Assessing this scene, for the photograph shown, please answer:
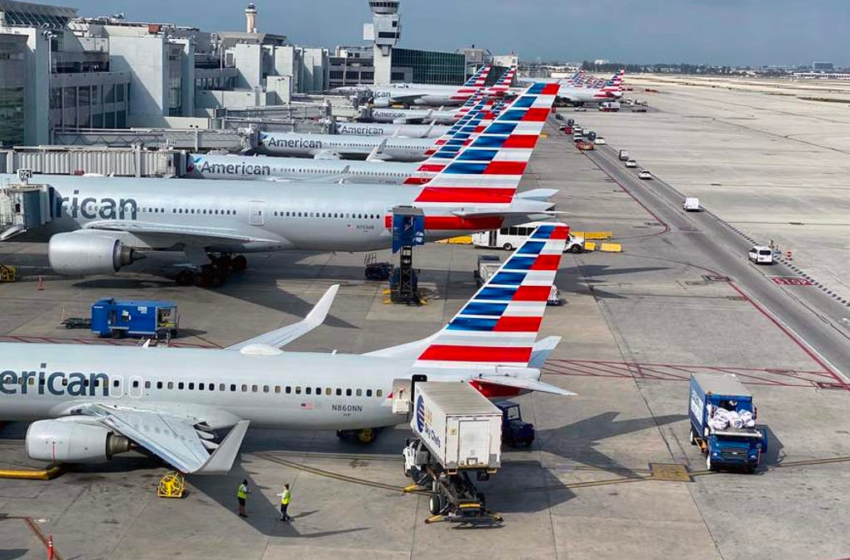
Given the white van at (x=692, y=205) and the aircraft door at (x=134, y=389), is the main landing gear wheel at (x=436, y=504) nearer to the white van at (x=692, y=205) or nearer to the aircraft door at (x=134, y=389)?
the aircraft door at (x=134, y=389)

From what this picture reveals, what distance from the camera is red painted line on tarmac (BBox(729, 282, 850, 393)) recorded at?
43375 mm

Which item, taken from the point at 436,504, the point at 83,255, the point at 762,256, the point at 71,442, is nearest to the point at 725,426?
the point at 436,504

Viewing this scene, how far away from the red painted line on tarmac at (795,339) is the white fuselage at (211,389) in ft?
66.5

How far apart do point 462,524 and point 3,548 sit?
37.2 ft

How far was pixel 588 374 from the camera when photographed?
42094mm

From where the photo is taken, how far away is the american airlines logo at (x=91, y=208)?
180 feet

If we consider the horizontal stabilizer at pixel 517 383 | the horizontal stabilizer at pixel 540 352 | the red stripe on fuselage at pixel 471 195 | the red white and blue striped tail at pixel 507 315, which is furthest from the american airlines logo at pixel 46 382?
the red stripe on fuselage at pixel 471 195

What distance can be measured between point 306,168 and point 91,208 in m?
28.1

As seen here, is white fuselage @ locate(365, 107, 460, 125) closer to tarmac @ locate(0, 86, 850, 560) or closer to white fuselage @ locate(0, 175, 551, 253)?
tarmac @ locate(0, 86, 850, 560)

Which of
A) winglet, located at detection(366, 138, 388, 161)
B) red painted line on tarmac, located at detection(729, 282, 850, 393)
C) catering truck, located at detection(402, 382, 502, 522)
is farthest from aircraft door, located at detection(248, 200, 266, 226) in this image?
winglet, located at detection(366, 138, 388, 161)

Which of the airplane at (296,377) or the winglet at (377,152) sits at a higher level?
the winglet at (377,152)

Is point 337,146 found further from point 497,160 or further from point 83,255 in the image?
point 83,255

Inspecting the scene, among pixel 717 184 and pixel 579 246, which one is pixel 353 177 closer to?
pixel 579 246

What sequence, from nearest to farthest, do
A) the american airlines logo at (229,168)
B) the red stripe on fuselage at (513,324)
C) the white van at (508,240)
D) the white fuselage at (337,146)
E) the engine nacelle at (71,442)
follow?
the engine nacelle at (71,442) → the red stripe on fuselage at (513,324) → the white van at (508,240) → the american airlines logo at (229,168) → the white fuselage at (337,146)
